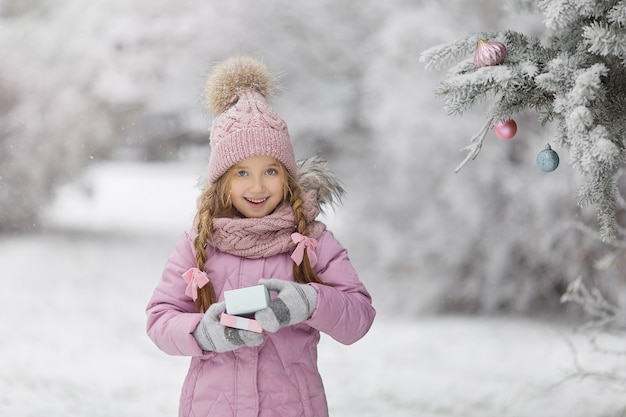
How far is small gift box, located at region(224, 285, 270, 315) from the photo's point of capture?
4.47 feet

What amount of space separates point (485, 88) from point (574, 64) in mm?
155

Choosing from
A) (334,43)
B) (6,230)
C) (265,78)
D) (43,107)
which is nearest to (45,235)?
(6,230)

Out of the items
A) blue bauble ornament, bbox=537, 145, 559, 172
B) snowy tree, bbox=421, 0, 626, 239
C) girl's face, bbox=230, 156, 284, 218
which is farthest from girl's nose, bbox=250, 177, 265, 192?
blue bauble ornament, bbox=537, 145, 559, 172

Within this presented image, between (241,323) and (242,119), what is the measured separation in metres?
0.43

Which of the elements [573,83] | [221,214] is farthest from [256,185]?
[573,83]

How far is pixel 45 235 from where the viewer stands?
502cm

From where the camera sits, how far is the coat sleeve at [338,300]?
57.3 inches

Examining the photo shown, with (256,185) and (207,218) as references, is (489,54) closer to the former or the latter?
(256,185)

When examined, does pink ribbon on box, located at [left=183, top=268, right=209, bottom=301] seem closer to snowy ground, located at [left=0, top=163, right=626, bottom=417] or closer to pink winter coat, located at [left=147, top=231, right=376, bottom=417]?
pink winter coat, located at [left=147, top=231, right=376, bottom=417]

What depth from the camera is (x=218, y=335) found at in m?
1.39

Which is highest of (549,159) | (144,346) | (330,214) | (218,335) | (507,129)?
(330,214)

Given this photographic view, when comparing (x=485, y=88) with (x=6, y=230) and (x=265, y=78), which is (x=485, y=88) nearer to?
(x=265, y=78)

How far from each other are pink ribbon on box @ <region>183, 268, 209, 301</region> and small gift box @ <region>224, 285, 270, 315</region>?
0.12 m

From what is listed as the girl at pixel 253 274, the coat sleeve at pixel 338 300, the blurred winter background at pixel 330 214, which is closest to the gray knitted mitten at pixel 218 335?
the girl at pixel 253 274
